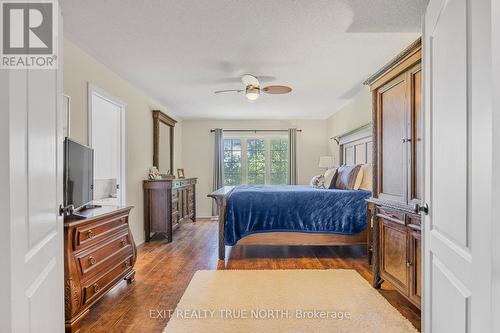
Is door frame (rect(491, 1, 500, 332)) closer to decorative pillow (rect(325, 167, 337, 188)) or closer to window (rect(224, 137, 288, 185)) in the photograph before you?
decorative pillow (rect(325, 167, 337, 188))

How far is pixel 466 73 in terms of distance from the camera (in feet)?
3.24

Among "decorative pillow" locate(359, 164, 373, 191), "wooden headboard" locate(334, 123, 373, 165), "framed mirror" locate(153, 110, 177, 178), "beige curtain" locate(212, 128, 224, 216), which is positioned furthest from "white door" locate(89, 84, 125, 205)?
"wooden headboard" locate(334, 123, 373, 165)

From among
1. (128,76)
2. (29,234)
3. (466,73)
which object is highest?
(128,76)

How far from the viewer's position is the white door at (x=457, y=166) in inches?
33.6

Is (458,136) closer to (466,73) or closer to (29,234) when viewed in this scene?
(466,73)

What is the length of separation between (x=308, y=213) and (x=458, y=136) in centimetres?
294

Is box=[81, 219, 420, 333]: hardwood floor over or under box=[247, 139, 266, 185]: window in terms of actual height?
under

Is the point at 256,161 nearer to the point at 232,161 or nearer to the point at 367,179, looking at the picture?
the point at 232,161

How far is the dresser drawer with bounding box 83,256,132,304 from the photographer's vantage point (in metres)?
2.16

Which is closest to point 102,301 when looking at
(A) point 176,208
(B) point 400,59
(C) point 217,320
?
(C) point 217,320

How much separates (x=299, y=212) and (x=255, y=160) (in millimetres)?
3700

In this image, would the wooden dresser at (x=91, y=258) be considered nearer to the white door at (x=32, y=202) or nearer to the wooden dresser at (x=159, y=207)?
the white door at (x=32, y=202)

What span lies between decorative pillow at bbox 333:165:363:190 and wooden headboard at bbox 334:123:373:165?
35cm

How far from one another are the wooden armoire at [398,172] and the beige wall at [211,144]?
4572 mm
